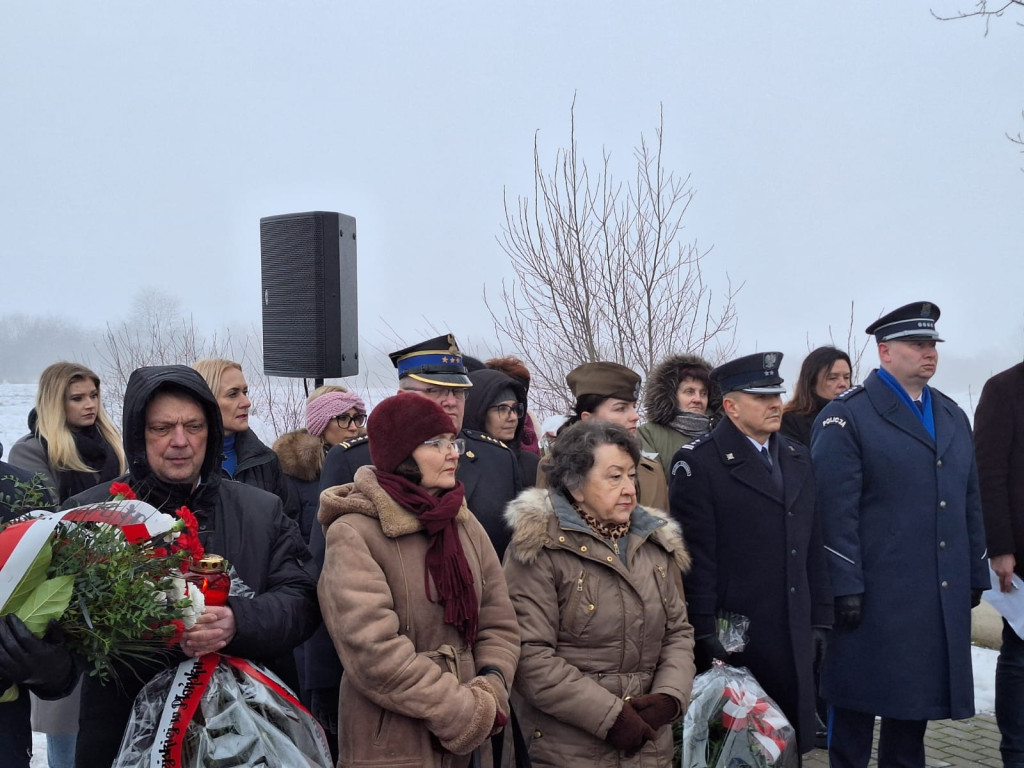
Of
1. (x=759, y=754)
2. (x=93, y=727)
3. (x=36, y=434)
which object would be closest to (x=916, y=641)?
(x=759, y=754)

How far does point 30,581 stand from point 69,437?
128 inches

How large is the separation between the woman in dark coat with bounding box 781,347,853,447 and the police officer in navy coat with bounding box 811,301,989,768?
1.50 m

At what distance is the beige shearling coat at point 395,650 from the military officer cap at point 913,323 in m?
2.48

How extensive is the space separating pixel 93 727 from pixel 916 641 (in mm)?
3355

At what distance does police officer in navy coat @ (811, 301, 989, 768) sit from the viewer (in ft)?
14.1

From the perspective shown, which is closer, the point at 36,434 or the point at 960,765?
the point at 960,765

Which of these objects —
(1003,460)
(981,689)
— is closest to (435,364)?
(1003,460)

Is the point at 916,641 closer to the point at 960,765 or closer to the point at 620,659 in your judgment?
the point at 960,765

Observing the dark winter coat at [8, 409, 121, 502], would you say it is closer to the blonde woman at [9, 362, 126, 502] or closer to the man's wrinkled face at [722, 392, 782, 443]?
the blonde woman at [9, 362, 126, 502]

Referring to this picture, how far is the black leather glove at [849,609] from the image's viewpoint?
14.1 ft

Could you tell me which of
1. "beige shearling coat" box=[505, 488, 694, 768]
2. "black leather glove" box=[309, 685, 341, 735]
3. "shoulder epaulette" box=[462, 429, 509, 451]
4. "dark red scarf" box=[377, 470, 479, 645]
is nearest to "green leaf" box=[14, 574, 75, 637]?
"dark red scarf" box=[377, 470, 479, 645]

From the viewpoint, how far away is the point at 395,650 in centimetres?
276

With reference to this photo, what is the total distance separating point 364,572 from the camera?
2.81m

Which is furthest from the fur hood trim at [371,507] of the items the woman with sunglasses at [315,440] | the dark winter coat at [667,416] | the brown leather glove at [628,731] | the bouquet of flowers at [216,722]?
the dark winter coat at [667,416]
